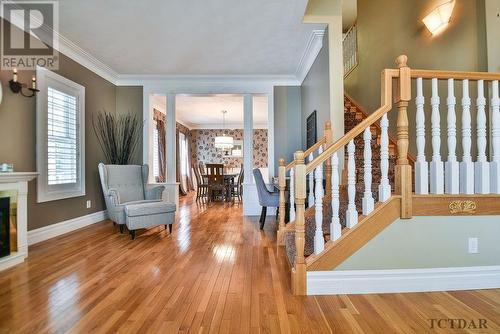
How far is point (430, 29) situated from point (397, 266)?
2.94 meters

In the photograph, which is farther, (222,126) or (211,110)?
(222,126)

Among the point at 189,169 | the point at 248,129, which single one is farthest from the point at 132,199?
the point at 189,169

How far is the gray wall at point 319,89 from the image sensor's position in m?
3.48

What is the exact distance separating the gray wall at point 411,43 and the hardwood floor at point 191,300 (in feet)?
7.20

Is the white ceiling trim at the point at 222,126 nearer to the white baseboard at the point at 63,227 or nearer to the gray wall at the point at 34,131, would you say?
the gray wall at the point at 34,131

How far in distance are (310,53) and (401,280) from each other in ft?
10.8

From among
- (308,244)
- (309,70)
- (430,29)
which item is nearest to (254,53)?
(309,70)

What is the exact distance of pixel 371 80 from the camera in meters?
4.45

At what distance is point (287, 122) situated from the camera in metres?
5.27

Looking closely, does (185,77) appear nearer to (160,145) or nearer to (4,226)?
(160,145)

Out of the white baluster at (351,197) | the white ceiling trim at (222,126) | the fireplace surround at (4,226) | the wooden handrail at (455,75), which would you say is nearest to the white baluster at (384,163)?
the white baluster at (351,197)

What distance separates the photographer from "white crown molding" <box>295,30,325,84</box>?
359 centimetres

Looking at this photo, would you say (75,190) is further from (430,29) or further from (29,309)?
(430,29)

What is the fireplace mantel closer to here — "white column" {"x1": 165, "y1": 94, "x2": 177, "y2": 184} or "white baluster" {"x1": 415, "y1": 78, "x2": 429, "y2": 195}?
"white column" {"x1": 165, "y1": 94, "x2": 177, "y2": 184}
